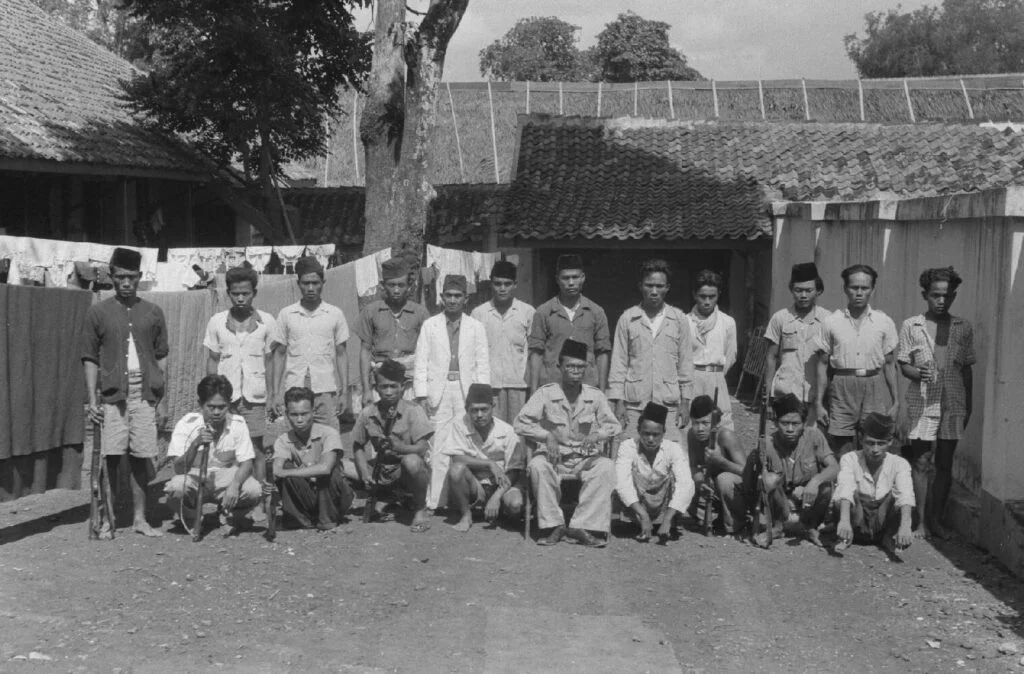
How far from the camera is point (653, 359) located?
27.1 ft

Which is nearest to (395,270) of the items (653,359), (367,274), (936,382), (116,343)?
(653,359)

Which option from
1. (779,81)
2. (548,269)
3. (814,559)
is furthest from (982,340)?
(779,81)

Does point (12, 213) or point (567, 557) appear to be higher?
point (12, 213)

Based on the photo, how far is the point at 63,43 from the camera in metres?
20.8

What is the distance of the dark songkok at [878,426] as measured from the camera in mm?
7477

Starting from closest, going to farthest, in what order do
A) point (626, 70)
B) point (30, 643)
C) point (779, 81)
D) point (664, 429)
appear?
point (30, 643), point (664, 429), point (779, 81), point (626, 70)

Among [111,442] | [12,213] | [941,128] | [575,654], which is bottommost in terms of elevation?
[575,654]

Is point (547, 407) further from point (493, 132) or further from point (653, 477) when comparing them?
point (493, 132)

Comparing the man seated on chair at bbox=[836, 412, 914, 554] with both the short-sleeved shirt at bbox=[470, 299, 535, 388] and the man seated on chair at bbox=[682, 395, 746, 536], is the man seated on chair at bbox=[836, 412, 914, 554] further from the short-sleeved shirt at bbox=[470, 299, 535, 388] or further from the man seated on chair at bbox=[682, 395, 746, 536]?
the short-sleeved shirt at bbox=[470, 299, 535, 388]

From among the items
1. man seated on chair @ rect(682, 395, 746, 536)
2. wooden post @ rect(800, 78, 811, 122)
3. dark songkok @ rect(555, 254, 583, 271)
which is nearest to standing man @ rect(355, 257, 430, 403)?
dark songkok @ rect(555, 254, 583, 271)

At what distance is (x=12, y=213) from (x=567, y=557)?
12.2 m

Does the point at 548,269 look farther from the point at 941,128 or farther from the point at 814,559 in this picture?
the point at 814,559

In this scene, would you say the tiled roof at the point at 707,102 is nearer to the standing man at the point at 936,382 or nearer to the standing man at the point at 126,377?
the standing man at the point at 936,382

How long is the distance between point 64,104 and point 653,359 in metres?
12.7
